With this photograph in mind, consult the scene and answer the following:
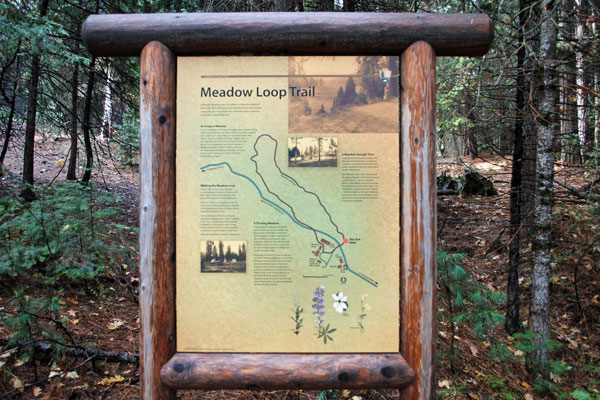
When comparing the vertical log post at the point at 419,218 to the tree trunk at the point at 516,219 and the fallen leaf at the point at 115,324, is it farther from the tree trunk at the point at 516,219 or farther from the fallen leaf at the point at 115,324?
the fallen leaf at the point at 115,324

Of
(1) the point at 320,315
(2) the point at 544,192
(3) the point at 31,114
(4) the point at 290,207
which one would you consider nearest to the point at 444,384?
(2) the point at 544,192

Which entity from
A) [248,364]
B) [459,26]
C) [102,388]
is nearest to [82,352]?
[102,388]

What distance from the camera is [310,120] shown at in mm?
2137

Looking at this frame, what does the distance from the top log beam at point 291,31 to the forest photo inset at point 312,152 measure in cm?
50

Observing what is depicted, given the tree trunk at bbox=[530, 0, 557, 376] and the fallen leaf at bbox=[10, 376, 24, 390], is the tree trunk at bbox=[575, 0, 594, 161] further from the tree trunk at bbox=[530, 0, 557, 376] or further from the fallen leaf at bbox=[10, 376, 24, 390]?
the fallen leaf at bbox=[10, 376, 24, 390]

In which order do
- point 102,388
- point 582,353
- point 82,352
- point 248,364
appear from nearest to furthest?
point 248,364, point 102,388, point 82,352, point 582,353

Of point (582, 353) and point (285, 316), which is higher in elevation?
point (285, 316)

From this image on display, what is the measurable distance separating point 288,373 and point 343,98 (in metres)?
1.54

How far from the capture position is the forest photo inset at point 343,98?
2131mm

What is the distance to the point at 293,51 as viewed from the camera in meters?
2.14

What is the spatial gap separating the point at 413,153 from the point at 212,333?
4.94 feet

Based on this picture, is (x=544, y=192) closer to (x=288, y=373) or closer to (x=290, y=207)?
(x=290, y=207)

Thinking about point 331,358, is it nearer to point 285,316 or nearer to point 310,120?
point 285,316

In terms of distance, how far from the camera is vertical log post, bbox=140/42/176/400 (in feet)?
6.82
